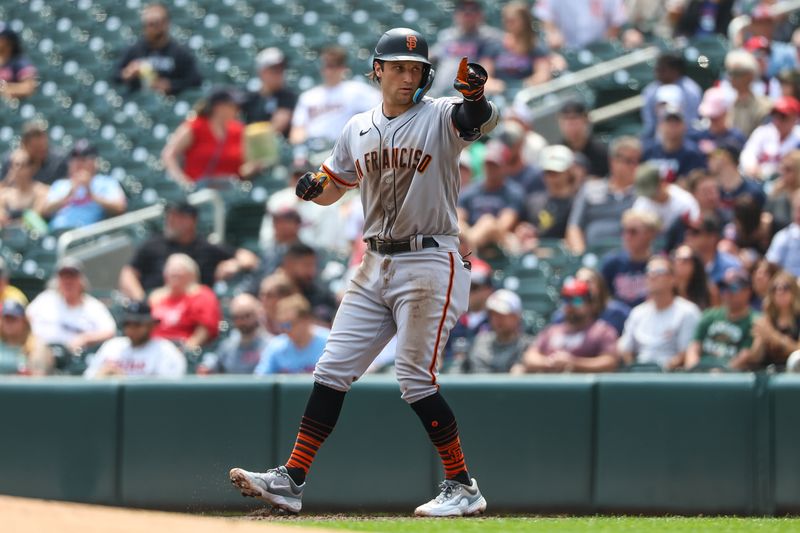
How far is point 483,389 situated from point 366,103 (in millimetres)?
4299

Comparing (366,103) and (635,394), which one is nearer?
(635,394)

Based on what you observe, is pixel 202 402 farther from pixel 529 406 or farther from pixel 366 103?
pixel 366 103

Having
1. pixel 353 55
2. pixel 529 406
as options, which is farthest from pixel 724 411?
pixel 353 55

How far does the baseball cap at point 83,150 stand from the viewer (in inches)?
457

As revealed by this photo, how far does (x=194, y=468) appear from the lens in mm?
7926

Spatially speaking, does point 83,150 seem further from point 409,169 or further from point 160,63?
point 409,169

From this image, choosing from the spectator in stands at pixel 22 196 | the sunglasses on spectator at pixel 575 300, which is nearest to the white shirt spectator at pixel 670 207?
the sunglasses on spectator at pixel 575 300

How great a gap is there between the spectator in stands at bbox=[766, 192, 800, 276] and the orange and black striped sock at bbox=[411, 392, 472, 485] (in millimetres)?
3545

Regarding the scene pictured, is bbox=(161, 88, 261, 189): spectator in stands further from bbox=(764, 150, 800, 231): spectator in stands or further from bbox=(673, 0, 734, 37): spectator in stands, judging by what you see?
bbox=(764, 150, 800, 231): spectator in stands

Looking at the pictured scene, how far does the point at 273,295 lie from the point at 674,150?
9.65 ft

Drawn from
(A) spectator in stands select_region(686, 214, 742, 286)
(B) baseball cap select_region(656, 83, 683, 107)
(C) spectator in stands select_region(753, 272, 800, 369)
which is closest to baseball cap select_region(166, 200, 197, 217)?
(B) baseball cap select_region(656, 83, 683, 107)

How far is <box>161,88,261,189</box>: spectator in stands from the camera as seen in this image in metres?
11.5

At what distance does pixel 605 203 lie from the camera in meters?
9.44

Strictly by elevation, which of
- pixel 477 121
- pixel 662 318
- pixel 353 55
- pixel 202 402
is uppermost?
pixel 353 55
